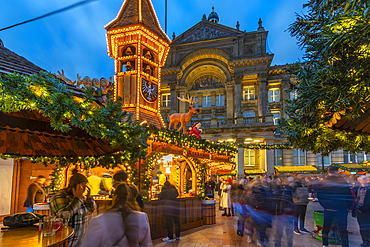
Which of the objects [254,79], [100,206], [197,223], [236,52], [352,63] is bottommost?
[197,223]

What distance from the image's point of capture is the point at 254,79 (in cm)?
3462

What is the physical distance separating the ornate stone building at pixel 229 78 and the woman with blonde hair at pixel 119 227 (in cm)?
2789

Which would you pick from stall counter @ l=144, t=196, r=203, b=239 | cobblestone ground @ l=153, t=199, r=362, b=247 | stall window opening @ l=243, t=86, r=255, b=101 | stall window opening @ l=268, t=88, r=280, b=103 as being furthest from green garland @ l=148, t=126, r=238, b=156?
stall window opening @ l=268, t=88, r=280, b=103

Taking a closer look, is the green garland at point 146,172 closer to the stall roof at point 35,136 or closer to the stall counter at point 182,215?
the stall counter at point 182,215

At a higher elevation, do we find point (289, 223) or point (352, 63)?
point (352, 63)

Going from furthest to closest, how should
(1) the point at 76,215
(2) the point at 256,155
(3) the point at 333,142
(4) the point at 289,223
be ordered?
(2) the point at 256,155 → (3) the point at 333,142 → (4) the point at 289,223 → (1) the point at 76,215

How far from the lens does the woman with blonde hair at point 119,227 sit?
8.06 feet

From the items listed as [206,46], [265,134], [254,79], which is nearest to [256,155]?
[265,134]

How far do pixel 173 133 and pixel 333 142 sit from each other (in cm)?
774

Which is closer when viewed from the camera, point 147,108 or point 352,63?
point 352,63

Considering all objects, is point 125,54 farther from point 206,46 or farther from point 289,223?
point 206,46

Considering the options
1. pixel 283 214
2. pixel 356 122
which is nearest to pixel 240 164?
pixel 356 122

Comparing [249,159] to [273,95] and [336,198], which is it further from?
[336,198]

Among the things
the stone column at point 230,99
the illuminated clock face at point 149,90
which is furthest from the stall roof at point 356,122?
the stone column at point 230,99
